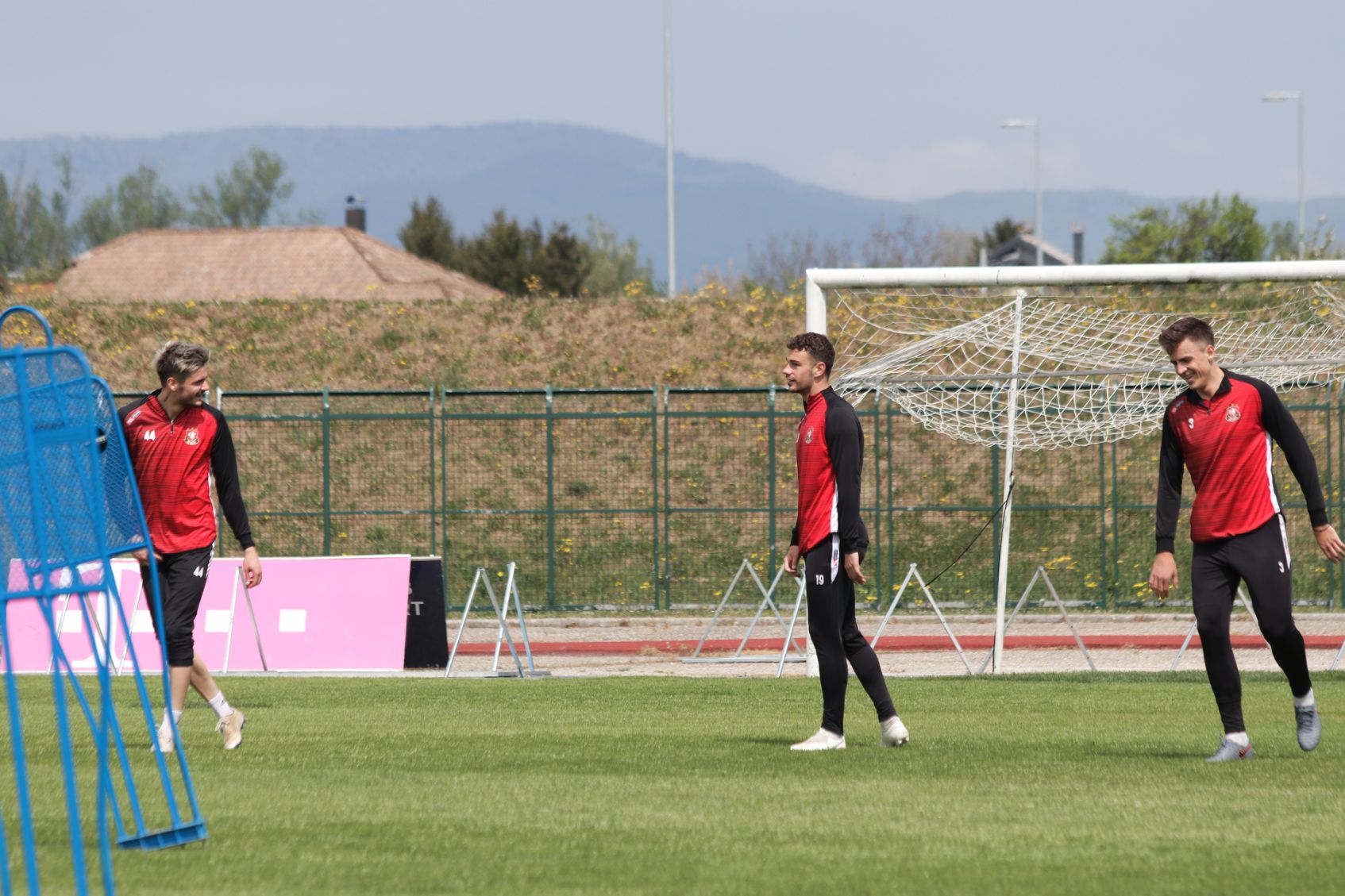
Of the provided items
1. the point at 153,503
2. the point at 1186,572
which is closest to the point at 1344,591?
the point at 1186,572

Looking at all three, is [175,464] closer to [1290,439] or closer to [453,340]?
[1290,439]

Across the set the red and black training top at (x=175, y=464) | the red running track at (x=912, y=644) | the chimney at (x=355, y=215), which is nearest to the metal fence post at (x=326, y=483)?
the red running track at (x=912, y=644)

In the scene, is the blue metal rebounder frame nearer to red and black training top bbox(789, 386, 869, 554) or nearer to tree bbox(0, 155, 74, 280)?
red and black training top bbox(789, 386, 869, 554)

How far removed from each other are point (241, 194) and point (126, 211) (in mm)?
6796

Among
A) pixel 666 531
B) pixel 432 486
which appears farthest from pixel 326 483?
pixel 666 531

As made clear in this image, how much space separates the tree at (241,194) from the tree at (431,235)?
19459 mm

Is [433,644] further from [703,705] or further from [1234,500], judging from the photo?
[1234,500]

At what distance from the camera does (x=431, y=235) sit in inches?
3339

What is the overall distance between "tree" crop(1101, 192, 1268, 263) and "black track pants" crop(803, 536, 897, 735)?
49.3m

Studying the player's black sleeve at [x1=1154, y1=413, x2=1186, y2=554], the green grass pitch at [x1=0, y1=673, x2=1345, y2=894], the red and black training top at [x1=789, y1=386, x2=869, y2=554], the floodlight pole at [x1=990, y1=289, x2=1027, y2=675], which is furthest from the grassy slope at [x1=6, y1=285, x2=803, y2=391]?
Answer: the player's black sleeve at [x1=1154, y1=413, x2=1186, y2=554]

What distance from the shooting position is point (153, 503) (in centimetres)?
930

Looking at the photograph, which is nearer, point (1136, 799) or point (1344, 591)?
point (1136, 799)

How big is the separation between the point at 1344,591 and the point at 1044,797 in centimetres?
1726

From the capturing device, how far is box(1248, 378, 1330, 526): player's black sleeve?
8477 millimetres
